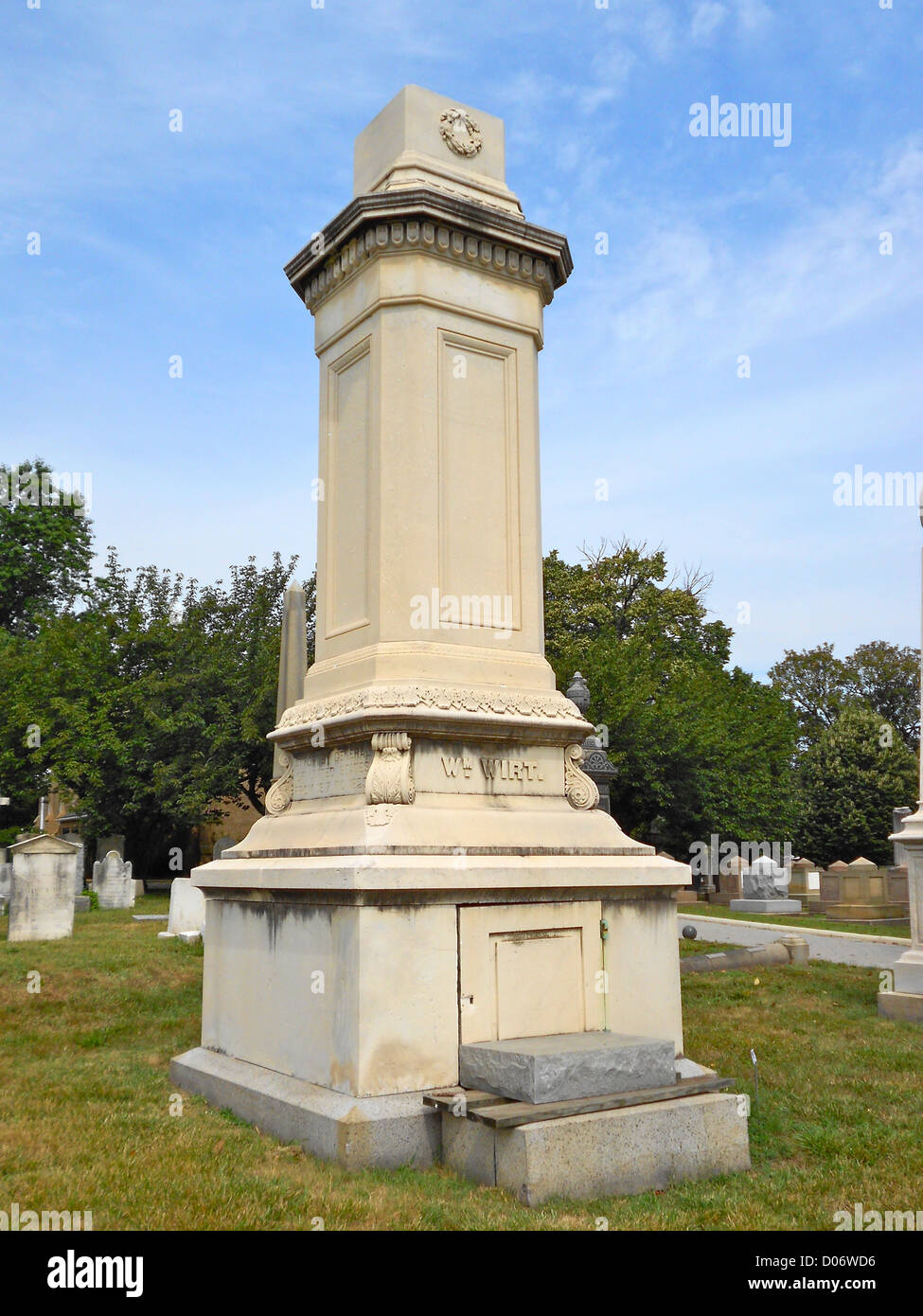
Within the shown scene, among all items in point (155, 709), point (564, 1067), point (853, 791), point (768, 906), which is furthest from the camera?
point (853, 791)

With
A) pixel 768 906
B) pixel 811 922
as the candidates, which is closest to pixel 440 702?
pixel 811 922

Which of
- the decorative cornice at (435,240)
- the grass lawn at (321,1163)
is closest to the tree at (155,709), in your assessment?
the grass lawn at (321,1163)

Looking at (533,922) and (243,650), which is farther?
(243,650)

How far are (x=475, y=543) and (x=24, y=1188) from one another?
167 inches

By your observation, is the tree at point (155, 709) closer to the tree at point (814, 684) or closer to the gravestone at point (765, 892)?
the gravestone at point (765, 892)

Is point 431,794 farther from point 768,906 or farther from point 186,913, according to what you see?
point 768,906

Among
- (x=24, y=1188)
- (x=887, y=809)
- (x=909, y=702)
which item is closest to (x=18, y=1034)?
(x=24, y=1188)

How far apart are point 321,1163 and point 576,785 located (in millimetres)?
2744

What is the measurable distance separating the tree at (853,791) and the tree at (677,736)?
6.08 m

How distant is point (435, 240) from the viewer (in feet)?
22.5

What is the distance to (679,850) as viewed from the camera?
3484 centimetres

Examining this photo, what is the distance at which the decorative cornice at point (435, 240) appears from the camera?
267 inches

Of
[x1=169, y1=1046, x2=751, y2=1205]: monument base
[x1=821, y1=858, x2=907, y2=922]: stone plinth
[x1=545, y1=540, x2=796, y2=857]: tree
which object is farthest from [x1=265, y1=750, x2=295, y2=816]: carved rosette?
[x1=545, y1=540, x2=796, y2=857]: tree

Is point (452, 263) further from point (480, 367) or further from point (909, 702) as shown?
point (909, 702)
